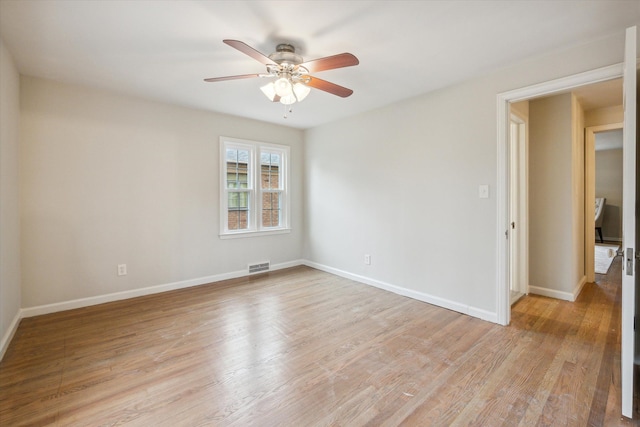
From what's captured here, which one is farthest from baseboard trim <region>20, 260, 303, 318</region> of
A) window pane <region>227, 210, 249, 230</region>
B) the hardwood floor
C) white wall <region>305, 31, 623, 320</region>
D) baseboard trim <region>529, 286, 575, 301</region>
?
baseboard trim <region>529, 286, 575, 301</region>

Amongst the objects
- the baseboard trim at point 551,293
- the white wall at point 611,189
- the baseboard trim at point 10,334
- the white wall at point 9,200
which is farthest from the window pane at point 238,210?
the white wall at point 611,189

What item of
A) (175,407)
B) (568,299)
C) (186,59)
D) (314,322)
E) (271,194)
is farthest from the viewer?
(271,194)

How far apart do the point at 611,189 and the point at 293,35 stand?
9.86 metres

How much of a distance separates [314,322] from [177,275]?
7.19 ft

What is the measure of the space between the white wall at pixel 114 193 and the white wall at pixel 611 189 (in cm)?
944

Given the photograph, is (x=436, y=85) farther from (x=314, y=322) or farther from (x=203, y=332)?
(x=203, y=332)

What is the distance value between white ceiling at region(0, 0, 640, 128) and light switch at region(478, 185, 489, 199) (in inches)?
44.6

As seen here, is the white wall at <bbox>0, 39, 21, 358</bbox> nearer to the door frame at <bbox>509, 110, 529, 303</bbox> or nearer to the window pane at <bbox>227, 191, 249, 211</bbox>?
the window pane at <bbox>227, 191, 249, 211</bbox>

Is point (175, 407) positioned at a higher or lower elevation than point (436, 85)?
lower

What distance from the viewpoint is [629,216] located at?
157 centimetres

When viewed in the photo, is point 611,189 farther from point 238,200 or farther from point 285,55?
point 285,55

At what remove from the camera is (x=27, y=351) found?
2.33m

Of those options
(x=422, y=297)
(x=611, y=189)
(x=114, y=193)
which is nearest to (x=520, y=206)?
(x=422, y=297)

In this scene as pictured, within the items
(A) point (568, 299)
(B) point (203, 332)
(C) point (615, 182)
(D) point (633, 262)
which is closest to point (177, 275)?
(B) point (203, 332)
